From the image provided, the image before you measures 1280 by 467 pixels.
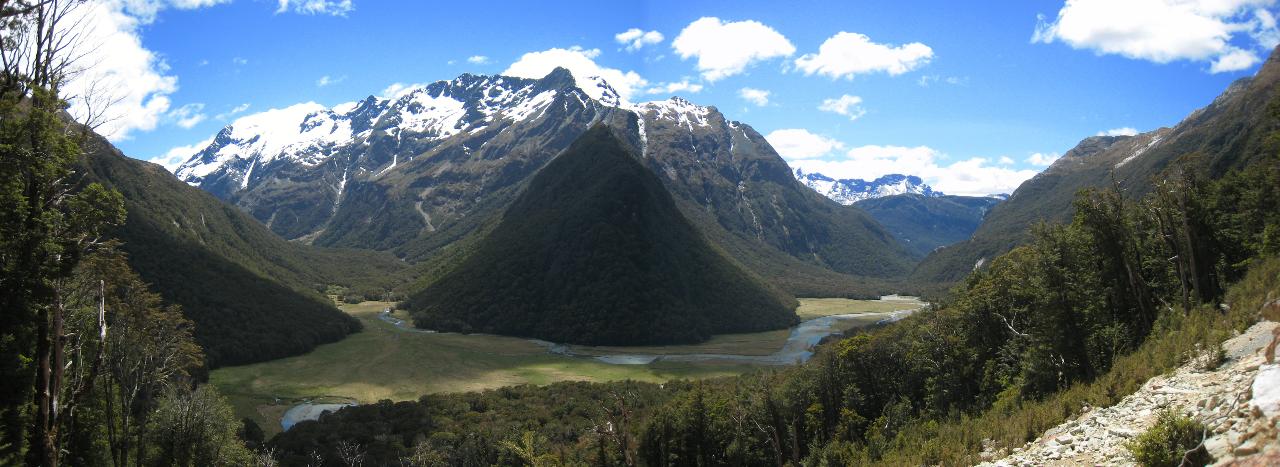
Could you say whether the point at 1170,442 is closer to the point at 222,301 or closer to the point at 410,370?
the point at 410,370

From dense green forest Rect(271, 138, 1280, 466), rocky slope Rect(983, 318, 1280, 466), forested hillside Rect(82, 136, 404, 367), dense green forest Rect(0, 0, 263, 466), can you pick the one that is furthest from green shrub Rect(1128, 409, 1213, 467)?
forested hillside Rect(82, 136, 404, 367)

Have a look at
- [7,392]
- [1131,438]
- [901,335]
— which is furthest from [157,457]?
[901,335]

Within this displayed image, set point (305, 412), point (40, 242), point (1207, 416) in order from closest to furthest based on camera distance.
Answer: point (1207, 416), point (40, 242), point (305, 412)

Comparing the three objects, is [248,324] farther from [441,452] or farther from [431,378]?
[441,452]

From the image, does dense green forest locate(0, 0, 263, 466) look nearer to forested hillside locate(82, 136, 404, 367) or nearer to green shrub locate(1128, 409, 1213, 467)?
green shrub locate(1128, 409, 1213, 467)

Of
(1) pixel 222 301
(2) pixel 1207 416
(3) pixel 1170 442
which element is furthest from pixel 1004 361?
(1) pixel 222 301

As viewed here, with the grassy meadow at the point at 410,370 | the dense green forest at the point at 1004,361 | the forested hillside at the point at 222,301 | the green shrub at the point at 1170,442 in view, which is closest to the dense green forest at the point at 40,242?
the dense green forest at the point at 1004,361

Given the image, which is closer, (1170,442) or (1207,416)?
(1170,442)
